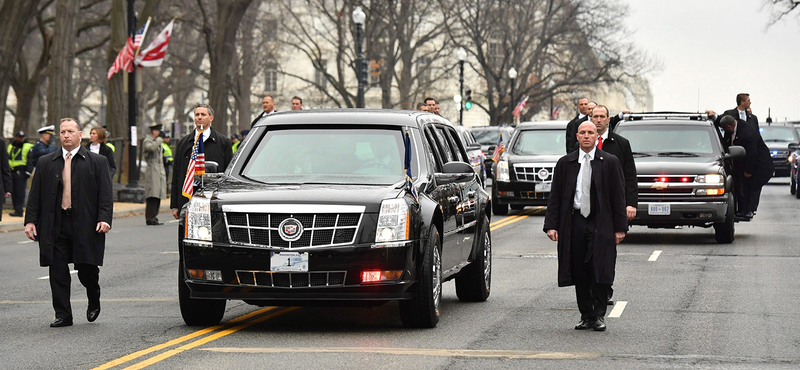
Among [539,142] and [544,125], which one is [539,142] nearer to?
[539,142]

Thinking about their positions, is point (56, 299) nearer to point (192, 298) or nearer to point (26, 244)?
point (192, 298)

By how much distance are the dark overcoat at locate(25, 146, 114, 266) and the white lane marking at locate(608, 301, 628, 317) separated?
4.23m

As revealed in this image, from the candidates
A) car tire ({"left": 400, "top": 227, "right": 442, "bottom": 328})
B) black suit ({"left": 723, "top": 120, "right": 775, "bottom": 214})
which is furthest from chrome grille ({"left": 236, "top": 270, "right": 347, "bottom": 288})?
black suit ({"left": 723, "top": 120, "right": 775, "bottom": 214})

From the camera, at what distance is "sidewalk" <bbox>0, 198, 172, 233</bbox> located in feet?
74.6

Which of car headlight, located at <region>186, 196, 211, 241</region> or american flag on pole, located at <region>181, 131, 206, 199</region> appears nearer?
car headlight, located at <region>186, 196, 211, 241</region>

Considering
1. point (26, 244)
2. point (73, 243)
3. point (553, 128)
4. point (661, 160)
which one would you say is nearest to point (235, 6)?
point (553, 128)

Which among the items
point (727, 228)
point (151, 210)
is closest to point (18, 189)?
point (151, 210)

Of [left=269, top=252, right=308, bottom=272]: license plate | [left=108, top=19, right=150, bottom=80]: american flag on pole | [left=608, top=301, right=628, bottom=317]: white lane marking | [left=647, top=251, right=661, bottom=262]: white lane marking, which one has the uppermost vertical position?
[left=108, top=19, right=150, bottom=80]: american flag on pole

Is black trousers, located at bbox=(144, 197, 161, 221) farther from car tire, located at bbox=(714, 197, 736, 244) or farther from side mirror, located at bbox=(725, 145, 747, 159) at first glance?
side mirror, located at bbox=(725, 145, 747, 159)

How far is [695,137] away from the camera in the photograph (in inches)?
738

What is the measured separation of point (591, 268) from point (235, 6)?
101 ft

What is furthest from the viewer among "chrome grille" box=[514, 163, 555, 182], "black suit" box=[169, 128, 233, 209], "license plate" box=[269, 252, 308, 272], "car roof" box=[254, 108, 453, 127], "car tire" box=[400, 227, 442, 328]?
"chrome grille" box=[514, 163, 555, 182]

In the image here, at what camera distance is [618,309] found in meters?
11.1

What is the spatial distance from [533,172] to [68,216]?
14.7 meters
